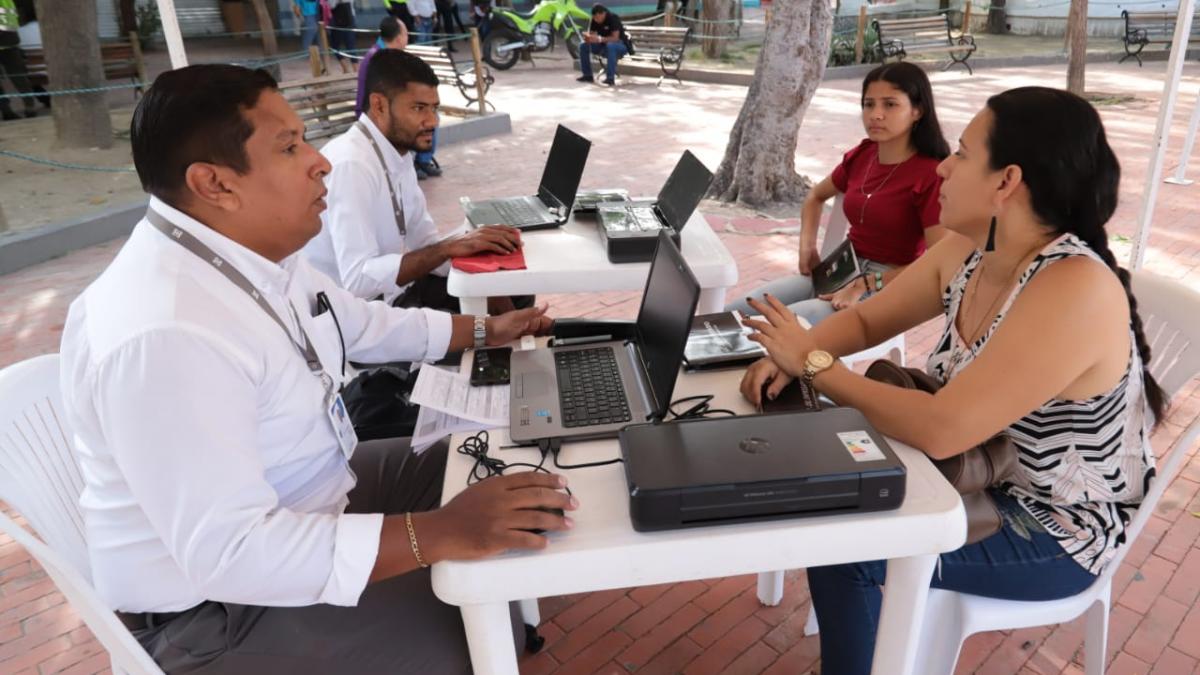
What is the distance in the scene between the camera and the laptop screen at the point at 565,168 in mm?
2818

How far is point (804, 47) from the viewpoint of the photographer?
5426 millimetres

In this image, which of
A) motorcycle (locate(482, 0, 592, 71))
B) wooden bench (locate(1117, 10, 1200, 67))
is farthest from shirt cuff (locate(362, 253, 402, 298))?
wooden bench (locate(1117, 10, 1200, 67))

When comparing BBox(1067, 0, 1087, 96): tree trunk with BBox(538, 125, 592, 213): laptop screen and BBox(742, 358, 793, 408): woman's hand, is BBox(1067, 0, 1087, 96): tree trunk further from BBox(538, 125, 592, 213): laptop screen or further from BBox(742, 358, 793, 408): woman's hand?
BBox(742, 358, 793, 408): woman's hand

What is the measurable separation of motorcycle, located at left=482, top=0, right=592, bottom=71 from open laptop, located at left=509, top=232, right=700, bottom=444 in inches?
470

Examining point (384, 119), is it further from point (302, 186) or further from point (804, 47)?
point (804, 47)

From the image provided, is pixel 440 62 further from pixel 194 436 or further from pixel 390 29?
pixel 194 436

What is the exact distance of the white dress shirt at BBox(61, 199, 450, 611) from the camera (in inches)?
45.9

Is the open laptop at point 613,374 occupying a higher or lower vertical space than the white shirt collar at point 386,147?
lower

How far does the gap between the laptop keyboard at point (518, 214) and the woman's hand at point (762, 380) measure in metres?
1.35

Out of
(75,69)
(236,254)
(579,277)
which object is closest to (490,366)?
(236,254)

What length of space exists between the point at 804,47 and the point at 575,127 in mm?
3966

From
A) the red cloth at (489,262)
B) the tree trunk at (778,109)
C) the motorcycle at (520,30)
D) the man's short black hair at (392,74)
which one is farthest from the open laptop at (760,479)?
the motorcycle at (520,30)

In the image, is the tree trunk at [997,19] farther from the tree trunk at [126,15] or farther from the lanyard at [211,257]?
the lanyard at [211,257]

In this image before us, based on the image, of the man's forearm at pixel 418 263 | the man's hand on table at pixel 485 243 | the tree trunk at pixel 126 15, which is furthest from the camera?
the tree trunk at pixel 126 15
